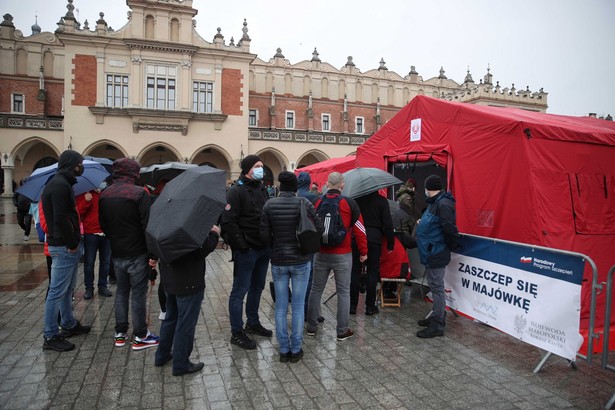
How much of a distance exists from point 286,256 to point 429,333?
2.16m

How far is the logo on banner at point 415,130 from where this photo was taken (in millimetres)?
7500

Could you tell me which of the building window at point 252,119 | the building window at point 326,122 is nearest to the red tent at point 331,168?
the building window at point 252,119

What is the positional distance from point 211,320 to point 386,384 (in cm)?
266

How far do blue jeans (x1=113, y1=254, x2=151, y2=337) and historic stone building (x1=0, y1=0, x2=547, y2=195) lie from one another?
22.4m

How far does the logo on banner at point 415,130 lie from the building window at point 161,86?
21.5 meters

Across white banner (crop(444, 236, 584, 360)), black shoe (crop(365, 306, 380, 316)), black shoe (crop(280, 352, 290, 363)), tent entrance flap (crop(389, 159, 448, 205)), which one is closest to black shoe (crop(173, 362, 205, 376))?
black shoe (crop(280, 352, 290, 363))

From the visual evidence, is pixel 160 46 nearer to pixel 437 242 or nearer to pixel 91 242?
pixel 91 242

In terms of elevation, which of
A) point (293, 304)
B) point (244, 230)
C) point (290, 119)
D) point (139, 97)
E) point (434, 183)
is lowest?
point (293, 304)

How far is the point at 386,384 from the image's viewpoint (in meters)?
3.68

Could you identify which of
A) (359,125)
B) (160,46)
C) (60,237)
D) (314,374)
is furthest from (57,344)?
(359,125)

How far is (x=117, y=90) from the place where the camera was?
24844mm

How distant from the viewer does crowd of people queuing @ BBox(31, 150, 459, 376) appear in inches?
153

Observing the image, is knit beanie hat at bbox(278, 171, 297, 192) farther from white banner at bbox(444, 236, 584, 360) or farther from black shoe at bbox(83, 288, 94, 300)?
black shoe at bbox(83, 288, 94, 300)

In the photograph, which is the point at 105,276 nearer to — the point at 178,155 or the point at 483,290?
the point at 483,290
